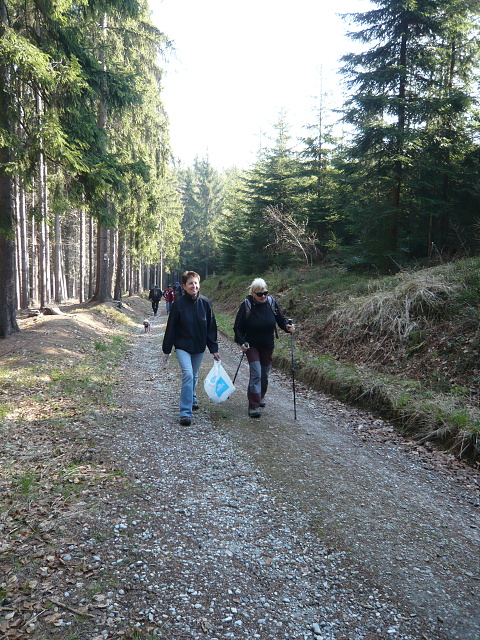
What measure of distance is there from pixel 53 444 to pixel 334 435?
13.4 ft

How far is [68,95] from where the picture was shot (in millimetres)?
9703

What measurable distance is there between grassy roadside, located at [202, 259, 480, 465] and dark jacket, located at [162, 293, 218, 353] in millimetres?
3274

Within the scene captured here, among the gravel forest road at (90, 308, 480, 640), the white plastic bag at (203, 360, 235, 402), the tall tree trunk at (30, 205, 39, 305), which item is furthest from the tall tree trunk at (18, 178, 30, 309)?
the gravel forest road at (90, 308, 480, 640)

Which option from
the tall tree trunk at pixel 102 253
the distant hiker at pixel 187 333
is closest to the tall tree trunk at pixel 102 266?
the tall tree trunk at pixel 102 253

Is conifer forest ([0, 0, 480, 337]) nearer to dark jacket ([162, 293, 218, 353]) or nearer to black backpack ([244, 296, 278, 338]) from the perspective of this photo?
dark jacket ([162, 293, 218, 353])

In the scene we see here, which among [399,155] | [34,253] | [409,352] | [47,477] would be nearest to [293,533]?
[47,477]

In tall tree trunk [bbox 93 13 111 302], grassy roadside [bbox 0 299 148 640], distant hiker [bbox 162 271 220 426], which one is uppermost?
tall tree trunk [bbox 93 13 111 302]

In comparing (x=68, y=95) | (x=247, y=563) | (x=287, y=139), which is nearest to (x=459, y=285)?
(x=247, y=563)

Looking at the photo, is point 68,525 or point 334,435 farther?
point 334,435

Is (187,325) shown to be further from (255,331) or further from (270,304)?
(270,304)

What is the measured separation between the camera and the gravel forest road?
2744 mm

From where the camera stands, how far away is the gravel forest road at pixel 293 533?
2.74m

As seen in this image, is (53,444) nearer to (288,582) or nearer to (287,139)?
(288,582)

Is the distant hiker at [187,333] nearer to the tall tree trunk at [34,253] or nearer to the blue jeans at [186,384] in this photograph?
the blue jeans at [186,384]
